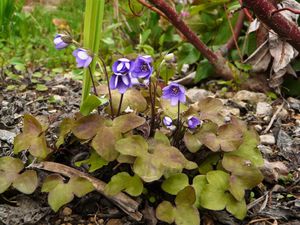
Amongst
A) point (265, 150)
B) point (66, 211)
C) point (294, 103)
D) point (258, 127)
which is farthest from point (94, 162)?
point (294, 103)

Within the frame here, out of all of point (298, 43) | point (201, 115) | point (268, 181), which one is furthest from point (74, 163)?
point (298, 43)

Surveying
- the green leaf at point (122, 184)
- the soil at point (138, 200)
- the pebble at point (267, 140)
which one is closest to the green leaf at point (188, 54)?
the soil at point (138, 200)

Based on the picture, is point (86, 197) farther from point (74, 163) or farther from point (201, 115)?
point (201, 115)

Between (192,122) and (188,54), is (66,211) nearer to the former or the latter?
(192,122)

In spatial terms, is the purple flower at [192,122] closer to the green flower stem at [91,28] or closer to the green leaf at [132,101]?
the green leaf at [132,101]

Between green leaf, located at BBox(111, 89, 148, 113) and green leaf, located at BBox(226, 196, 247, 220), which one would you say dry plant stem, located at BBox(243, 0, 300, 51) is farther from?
green leaf, located at BBox(226, 196, 247, 220)

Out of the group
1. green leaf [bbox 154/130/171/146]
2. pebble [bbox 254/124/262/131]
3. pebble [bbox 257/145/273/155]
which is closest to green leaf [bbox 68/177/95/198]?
green leaf [bbox 154/130/171/146]
